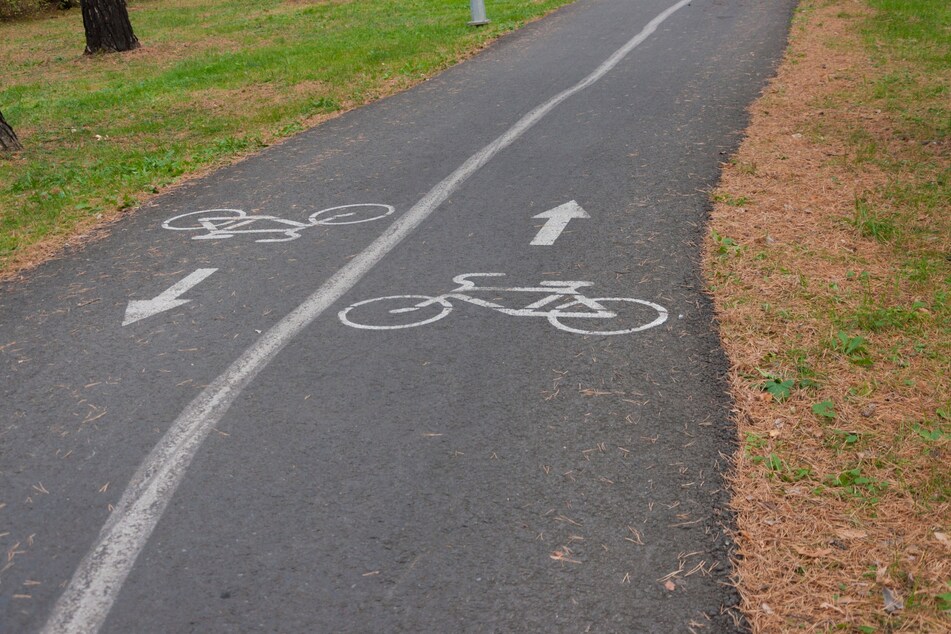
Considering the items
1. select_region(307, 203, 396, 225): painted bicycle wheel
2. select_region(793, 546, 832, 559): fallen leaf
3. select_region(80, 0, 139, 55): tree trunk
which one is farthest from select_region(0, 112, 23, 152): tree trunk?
select_region(793, 546, 832, 559): fallen leaf

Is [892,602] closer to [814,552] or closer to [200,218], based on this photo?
[814,552]

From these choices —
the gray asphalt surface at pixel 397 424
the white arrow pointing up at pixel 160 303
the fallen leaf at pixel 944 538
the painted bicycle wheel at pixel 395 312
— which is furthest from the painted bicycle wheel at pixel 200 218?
the fallen leaf at pixel 944 538

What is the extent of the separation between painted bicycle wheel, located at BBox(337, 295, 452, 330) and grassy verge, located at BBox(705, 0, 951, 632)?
1.81 meters

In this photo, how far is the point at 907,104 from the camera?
34.4 feet

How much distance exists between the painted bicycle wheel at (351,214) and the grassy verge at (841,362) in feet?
9.28

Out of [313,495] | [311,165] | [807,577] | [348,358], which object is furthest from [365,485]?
[311,165]

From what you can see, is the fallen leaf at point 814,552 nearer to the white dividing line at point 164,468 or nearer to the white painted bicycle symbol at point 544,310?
the white painted bicycle symbol at point 544,310

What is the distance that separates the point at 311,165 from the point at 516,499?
6.48 metres

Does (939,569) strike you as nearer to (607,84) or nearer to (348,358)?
(348,358)

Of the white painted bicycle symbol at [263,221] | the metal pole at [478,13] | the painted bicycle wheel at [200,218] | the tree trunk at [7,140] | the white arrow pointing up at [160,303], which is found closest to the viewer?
the white arrow pointing up at [160,303]

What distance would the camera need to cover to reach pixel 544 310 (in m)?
5.61

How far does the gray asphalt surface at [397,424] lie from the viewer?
3281 millimetres

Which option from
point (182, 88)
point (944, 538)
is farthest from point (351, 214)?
point (182, 88)

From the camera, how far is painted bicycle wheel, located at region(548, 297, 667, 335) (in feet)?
17.5
